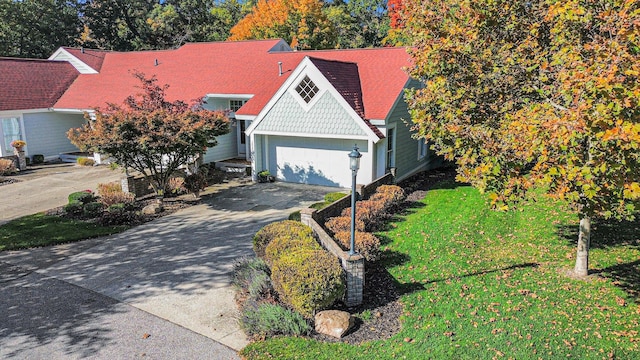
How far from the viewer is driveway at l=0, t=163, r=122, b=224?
16812 mm

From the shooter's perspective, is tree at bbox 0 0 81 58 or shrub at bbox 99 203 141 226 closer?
shrub at bbox 99 203 141 226

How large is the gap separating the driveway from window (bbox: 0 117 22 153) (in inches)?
70.4

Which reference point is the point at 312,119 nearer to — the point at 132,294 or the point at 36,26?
the point at 132,294

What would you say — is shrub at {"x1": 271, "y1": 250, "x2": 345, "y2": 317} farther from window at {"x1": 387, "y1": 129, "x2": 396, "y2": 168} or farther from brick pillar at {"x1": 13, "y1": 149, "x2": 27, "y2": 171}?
brick pillar at {"x1": 13, "y1": 149, "x2": 27, "y2": 171}

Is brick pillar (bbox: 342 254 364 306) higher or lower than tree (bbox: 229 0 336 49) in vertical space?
lower

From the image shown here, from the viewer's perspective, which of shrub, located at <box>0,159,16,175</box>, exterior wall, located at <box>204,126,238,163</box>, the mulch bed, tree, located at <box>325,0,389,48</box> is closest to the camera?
the mulch bed

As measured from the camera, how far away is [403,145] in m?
20.5

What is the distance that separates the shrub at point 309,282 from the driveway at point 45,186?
11.7m

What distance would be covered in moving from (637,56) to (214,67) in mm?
23013

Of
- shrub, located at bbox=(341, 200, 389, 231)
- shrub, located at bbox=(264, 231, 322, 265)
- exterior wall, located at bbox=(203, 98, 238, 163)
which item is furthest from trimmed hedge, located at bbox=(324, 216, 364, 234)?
exterior wall, located at bbox=(203, 98, 238, 163)

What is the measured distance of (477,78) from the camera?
30.7ft

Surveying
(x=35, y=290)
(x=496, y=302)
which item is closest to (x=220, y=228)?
(x=35, y=290)

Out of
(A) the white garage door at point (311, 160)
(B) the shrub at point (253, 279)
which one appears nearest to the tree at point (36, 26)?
(A) the white garage door at point (311, 160)

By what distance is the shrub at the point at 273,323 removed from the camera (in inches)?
311
